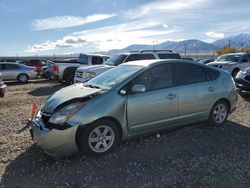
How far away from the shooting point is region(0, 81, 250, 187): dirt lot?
4.37 m

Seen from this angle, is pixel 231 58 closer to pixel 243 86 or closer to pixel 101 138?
pixel 243 86

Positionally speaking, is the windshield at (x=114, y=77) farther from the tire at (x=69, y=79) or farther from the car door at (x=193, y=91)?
the tire at (x=69, y=79)

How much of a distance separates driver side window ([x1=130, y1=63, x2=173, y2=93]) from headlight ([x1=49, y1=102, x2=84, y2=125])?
1.09 meters

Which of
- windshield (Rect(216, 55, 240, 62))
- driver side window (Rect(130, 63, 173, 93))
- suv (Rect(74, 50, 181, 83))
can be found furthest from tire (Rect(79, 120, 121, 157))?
windshield (Rect(216, 55, 240, 62))

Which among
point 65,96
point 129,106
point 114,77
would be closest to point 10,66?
point 114,77

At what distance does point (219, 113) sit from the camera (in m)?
6.91

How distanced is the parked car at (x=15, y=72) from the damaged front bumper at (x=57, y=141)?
52.2 ft

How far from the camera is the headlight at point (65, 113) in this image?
4.91 meters

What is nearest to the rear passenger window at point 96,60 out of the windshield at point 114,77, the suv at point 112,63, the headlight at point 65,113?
the suv at point 112,63

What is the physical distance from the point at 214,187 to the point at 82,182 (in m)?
1.78

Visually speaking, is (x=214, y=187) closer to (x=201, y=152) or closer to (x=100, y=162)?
(x=201, y=152)

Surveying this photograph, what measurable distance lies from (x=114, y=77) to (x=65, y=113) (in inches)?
56.4

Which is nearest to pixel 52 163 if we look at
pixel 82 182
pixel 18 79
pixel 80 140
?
pixel 80 140

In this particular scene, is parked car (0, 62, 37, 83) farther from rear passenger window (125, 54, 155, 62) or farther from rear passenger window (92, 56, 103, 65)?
rear passenger window (125, 54, 155, 62)
